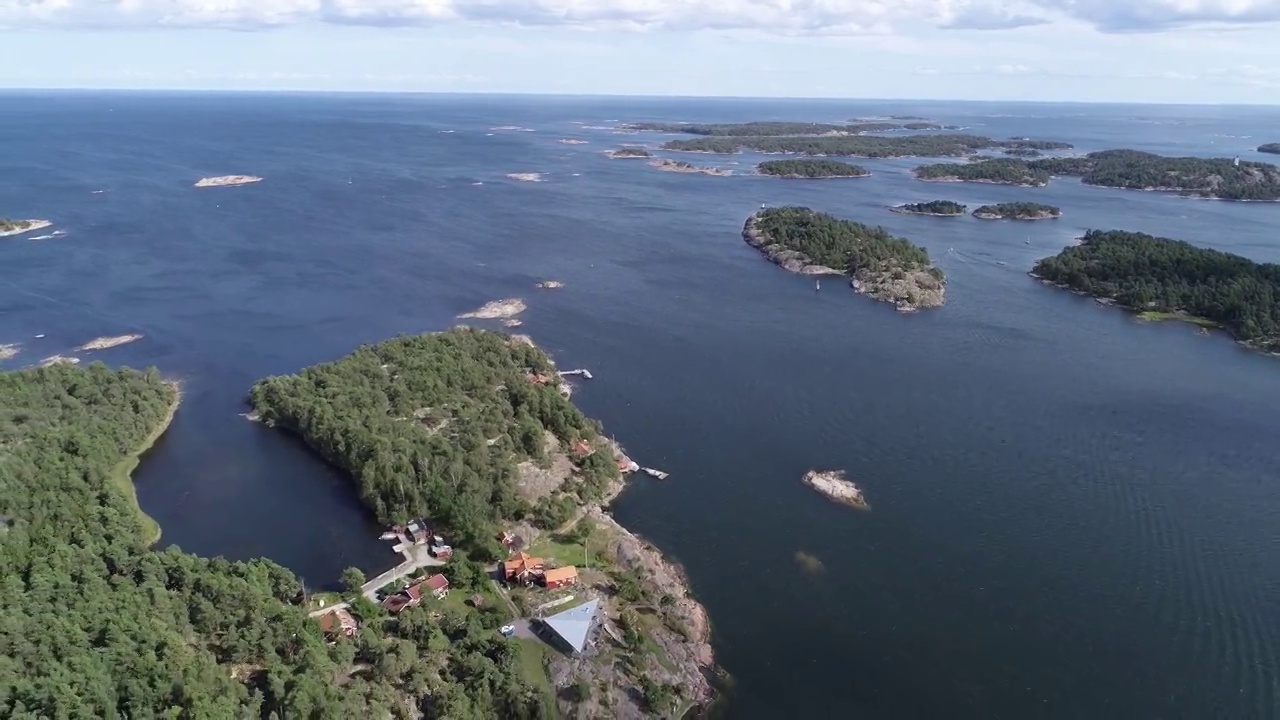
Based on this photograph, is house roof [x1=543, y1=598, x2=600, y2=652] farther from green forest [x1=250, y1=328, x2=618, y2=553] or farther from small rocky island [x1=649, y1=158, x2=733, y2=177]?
small rocky island [x1=649, y1=158, x2=733, y2=177]

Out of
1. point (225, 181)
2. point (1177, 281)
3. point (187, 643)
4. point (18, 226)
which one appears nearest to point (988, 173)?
point (1177, 281)

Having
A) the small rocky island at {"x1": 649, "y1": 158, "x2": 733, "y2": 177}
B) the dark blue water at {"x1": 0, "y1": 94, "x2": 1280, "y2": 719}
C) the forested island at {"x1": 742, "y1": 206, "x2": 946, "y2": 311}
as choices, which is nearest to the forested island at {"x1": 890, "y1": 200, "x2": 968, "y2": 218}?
the dark blue water at {"x1": 0, "y1": 94, "x2": 1280, "y2": 719}

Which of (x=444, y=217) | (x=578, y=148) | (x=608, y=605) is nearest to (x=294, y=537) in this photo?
(x=608, y=605)

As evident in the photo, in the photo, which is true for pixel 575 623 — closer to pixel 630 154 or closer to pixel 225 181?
pixel 225 181

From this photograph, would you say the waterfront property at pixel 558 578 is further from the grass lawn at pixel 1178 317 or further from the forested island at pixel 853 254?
the grass lawn at pixel 1178 317

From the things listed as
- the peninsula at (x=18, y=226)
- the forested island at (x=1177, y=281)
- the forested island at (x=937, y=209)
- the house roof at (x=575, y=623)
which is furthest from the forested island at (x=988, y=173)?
the house roof at (x=575, y=623)

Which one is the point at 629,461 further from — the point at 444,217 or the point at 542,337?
the point at 444,217
